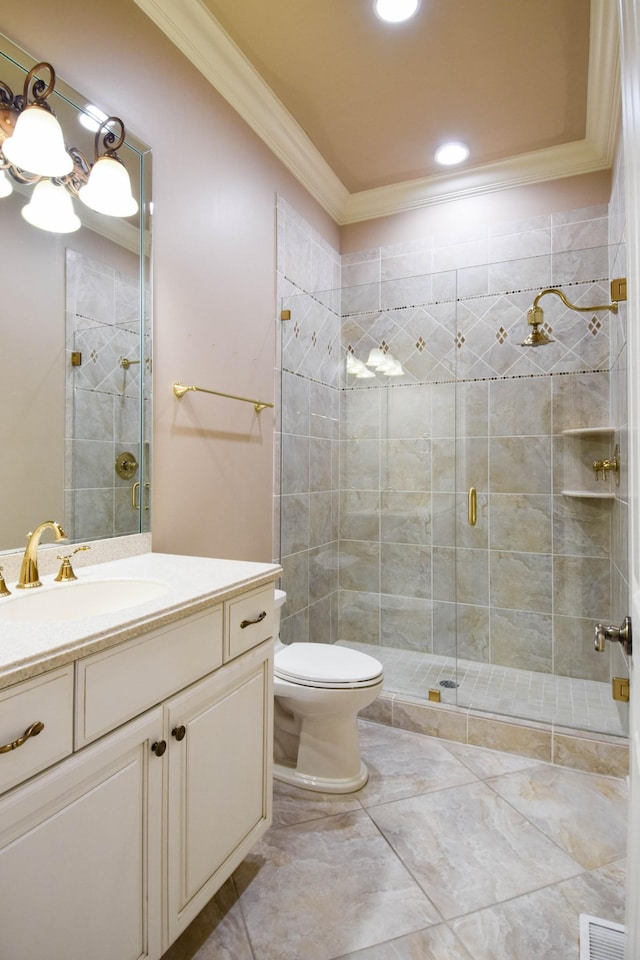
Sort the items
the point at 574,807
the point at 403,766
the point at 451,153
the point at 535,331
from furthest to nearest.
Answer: the point at 451,153
the point at 535,331
the point at 403,766
the point at 574,807

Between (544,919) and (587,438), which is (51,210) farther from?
(587,438)

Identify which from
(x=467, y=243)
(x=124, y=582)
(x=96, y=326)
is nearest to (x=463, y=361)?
(x=467, y=243)

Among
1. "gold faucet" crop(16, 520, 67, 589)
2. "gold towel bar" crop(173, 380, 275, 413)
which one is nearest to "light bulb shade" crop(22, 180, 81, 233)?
"gold towel bar" crop(173, 380, 275, 413)

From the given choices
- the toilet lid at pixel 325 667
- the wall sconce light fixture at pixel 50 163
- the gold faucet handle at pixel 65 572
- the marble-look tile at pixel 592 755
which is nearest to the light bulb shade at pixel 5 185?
the wall sconce light fixture at pixel 50 163

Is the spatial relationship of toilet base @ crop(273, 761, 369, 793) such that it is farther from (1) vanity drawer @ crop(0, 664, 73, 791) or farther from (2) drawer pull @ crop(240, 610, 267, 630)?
(1) vanity drawer @ crop(0, 664, 73, 791)

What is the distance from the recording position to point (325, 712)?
181cm

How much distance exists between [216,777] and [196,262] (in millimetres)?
1673

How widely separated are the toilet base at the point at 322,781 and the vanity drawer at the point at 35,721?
128 cm

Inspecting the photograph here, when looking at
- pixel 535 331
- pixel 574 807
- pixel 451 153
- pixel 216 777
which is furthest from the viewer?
pixel 451 153

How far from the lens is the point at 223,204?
2.04 meters

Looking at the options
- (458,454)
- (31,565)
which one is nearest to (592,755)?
(458,454)

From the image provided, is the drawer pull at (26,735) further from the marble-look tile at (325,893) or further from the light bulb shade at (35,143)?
the light bulb shade at (35,143)

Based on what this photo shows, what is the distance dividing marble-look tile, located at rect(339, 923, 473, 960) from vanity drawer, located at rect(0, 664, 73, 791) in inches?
36.9

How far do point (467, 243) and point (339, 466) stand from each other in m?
1.44
